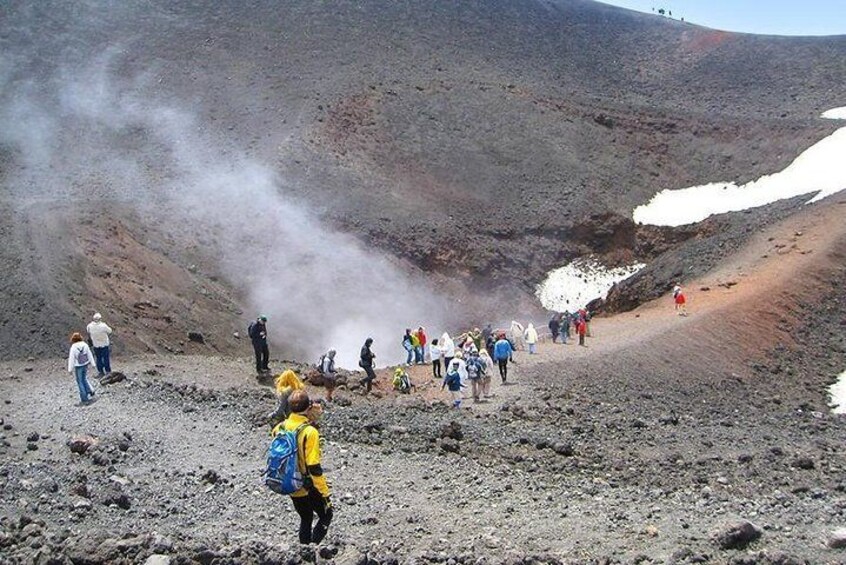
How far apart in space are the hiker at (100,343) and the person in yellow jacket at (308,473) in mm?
12061

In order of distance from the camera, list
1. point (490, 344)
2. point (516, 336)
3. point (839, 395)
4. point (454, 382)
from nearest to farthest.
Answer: point (454, 382) → point (839, 395) → point (490, 344) → point (516, 336)

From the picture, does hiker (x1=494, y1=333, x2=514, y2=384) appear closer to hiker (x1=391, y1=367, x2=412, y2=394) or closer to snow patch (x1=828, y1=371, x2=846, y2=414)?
hiker (x1=391, y1=367, x2=412, y2=394)

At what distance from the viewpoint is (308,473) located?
26.3 ft

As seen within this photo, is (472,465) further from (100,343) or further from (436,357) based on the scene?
(436,357)

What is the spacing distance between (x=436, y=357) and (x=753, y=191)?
29.5 m

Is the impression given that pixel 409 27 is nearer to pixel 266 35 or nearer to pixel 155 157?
pixel 266 35

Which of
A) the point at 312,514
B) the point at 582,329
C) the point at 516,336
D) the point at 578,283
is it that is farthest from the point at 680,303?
the point at 312,514

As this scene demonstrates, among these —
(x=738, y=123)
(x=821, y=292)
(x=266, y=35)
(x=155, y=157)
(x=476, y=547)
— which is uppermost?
(x=266, y=35)

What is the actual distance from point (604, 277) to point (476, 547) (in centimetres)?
3442

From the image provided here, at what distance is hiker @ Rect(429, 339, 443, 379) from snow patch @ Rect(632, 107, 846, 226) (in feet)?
82.8

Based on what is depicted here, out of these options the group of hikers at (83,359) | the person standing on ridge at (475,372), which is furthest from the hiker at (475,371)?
the group of hikers at (83,359)

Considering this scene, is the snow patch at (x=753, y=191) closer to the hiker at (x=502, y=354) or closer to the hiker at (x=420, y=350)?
the hiker at (x=420, y=350)

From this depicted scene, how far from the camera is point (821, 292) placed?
29500 mm

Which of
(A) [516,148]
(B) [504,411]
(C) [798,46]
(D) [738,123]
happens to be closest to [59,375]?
(B) [504,411]
